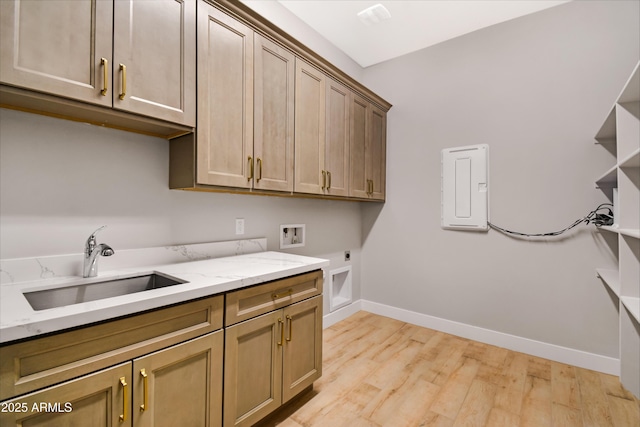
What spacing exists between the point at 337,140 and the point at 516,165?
159cm

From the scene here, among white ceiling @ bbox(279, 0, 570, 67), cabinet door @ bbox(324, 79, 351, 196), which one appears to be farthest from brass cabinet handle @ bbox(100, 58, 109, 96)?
white ceiling @ bbox(279, 0, 570, 67)

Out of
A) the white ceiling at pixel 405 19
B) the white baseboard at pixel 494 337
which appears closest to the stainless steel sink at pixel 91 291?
the white baseboard at pixel 494 337

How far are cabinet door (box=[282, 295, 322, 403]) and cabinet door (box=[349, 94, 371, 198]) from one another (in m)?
1.26

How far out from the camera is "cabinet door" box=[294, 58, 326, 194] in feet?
7.18

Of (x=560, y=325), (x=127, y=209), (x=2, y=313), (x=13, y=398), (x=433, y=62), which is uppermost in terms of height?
(x=433, y=62)

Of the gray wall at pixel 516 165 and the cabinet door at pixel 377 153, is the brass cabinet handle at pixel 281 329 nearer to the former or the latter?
the cabinet door at pixel 377 153

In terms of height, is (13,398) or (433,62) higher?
(433,62)

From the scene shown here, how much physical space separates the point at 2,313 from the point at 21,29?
985 millimetres

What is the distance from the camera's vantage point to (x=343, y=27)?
2.81 metres

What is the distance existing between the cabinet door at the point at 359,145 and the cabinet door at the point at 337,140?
88 millimetres

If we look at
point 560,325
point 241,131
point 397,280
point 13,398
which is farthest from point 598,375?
point 13,398

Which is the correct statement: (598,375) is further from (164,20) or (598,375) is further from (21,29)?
(21,29)

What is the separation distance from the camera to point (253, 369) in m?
1.52

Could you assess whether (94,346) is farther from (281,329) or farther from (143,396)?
(281,329)
